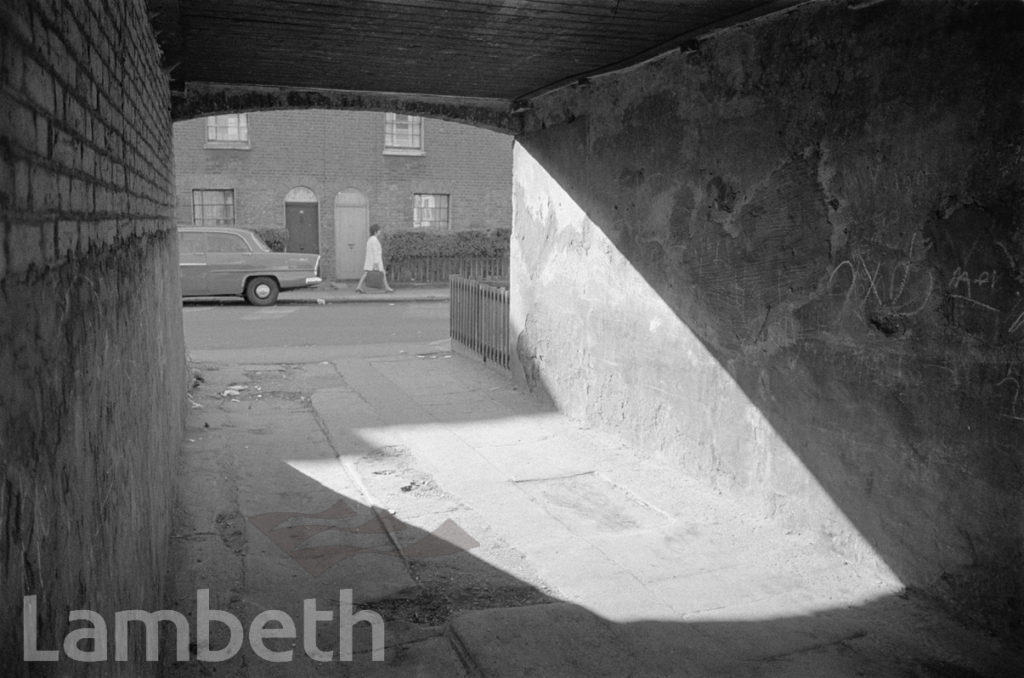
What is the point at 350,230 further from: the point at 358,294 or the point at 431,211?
the point at 358,294

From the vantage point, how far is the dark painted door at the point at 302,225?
942 inches

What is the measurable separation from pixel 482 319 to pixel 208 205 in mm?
15191

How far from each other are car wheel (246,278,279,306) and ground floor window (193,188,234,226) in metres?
5.68

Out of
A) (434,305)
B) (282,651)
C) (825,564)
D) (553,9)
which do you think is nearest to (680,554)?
(825,564)

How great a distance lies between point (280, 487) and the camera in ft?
20.1

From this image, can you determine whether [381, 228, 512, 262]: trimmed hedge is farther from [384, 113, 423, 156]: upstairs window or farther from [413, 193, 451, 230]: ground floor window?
[384, 113, 423, 156]: upstairs window

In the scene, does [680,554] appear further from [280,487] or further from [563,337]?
[563,337]

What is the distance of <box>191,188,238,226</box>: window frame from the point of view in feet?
75.5

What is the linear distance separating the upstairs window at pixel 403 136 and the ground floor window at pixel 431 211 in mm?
1365

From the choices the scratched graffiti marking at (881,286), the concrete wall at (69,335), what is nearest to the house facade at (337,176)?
the scratched graffiti marking at (881,286)

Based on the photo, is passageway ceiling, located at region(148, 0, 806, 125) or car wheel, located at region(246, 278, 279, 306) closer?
passageway ceiling, located at region(148, 0, 806, 125)

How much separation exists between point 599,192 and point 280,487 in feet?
11.9

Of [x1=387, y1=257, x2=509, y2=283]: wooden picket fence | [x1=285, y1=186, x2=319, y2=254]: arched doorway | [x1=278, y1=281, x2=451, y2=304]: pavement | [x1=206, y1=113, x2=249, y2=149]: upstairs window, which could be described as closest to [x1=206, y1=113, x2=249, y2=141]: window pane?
[x1=206, y1=113, x2=249, y2=149]: upstairs window

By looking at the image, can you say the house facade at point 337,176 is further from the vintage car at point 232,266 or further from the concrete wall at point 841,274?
the concrete wall at point 841,274
